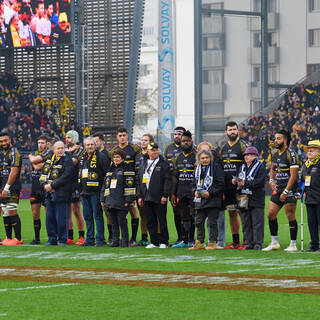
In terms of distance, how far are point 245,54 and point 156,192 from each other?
31.0 m

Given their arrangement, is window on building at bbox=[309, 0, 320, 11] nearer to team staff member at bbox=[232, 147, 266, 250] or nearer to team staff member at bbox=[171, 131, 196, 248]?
team staff member at bbox=[171, 131, 196, 248]

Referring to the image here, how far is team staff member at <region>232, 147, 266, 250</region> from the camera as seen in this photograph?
45.9ft

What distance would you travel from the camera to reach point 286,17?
4547 centimetres

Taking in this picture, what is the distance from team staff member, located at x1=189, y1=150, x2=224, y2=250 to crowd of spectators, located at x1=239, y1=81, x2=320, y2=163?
23.3m

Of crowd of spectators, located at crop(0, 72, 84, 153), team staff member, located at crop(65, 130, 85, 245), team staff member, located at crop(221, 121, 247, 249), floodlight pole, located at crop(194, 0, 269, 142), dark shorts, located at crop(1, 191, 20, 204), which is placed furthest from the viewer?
floodlight pole, located at crop(194, 0, 269, 142)

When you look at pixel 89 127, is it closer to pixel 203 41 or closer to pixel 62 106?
pixel 62 106

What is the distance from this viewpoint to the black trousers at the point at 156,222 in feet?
47.8

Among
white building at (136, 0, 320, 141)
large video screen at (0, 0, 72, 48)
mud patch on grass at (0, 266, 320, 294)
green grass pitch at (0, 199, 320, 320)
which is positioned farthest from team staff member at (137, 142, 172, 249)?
large video screen at (0, 0, 72, 48)

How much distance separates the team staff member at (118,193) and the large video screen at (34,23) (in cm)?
2904

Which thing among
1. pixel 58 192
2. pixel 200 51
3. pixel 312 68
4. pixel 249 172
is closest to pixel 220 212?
pixel 249 172

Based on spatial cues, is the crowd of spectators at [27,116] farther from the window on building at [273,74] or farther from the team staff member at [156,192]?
the team staff member at [156,192]

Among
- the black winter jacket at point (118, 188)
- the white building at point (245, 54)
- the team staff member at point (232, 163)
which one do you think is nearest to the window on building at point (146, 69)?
the white building at point (245, 54)

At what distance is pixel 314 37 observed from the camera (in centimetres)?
4525

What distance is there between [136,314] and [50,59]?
40561 millimetres
